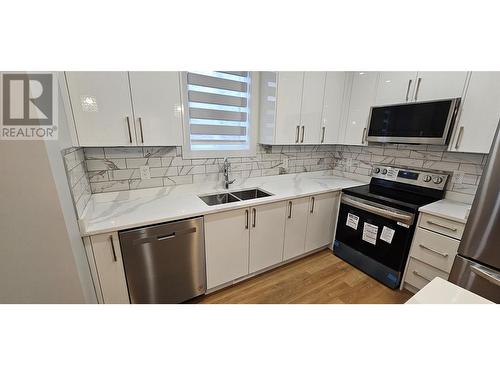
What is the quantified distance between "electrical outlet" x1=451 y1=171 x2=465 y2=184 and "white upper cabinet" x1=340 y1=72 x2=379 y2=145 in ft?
2.65

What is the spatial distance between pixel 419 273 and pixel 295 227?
3.57 ft

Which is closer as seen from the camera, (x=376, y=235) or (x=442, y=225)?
(x=442, y=225)

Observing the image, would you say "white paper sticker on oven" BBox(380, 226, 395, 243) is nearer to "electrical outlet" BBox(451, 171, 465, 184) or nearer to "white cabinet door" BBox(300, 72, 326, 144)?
"electrical outlet" BBox(451, 171, 465, 184)

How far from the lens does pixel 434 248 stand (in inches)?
63.4

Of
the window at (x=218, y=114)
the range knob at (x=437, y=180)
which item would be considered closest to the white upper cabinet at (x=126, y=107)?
the window at (x=218, y=114)

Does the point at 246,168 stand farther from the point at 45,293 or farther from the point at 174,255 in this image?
the point at 45,293

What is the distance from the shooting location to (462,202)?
1.81m

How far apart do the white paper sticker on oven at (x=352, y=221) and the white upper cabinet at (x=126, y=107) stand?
1.82 metres

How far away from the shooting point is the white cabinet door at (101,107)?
1.21m

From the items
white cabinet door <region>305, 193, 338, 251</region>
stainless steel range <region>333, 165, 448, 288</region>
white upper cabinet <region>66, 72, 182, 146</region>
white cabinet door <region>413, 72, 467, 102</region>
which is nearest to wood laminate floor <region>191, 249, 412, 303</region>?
stainless steel range <region>333, 165, 448, 288</region>

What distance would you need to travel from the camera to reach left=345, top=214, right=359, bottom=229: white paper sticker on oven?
81.1 inches

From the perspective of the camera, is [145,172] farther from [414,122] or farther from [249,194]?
[414,122]

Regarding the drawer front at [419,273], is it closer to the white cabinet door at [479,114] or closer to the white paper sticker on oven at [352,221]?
the white paper sticker on oven at [352,221]

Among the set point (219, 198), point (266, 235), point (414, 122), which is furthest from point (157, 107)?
point (414, 122)
